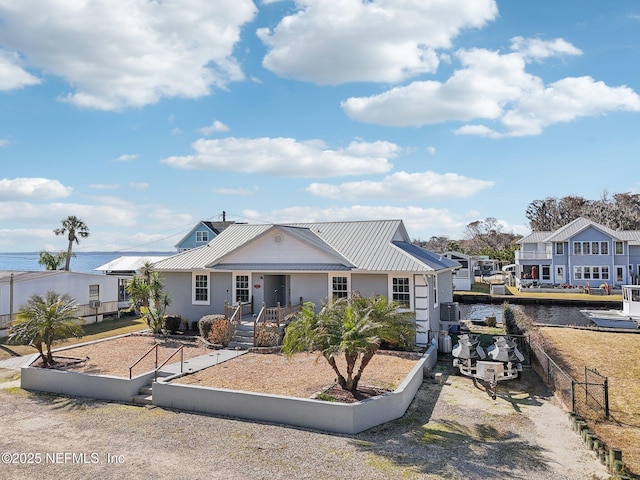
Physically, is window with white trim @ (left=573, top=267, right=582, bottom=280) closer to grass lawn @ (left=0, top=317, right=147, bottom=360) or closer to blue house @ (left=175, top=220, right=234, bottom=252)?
blue house @ (left=175, top=220, right=234, bottom=252)

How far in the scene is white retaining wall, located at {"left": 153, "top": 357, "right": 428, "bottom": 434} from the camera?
10625 mm

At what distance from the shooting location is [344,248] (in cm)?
2158

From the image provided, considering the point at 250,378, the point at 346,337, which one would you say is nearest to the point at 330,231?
the point at 250,378

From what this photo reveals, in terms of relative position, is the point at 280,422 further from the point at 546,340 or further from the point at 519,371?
the point at 546,340

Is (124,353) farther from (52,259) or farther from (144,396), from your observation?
(52,259)

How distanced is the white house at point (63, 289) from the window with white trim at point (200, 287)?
8.31m

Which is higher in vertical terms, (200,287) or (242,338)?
(200,287)

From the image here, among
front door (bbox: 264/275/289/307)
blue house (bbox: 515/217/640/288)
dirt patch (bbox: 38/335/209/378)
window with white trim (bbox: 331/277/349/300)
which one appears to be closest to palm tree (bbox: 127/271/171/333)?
dirt patch (bbox: 38/335/209/378)

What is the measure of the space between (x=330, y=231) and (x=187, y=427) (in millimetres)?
14647

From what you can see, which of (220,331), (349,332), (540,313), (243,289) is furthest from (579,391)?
(540,313)

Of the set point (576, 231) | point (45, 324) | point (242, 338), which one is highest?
point (576, 231)

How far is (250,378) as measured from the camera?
45.5 feet

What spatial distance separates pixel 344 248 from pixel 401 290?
3.97 metres

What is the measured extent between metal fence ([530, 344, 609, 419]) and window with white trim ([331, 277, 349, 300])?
26.8 ft
